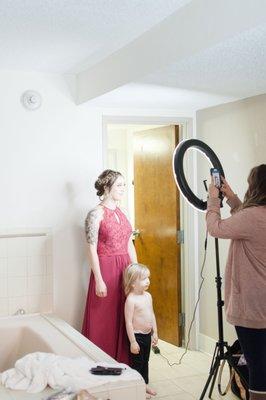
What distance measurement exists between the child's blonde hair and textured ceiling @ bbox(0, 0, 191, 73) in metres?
1.37

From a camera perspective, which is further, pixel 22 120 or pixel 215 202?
pixel 22 120

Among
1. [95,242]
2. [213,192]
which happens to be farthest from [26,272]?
[213,192]

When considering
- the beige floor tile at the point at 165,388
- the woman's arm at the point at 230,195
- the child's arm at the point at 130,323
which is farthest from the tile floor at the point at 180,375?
the woman's arm at the point at 230,195

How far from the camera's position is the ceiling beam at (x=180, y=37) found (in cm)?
203

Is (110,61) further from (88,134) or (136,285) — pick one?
(136,285)

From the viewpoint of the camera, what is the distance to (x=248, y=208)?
2297 millimetres

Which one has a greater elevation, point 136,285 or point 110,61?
point 110,61

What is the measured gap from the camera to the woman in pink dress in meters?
3.38

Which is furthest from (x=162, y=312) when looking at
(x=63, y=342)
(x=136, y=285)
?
(x=63, y=342)

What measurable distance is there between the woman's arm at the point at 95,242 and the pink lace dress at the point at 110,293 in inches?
1.8

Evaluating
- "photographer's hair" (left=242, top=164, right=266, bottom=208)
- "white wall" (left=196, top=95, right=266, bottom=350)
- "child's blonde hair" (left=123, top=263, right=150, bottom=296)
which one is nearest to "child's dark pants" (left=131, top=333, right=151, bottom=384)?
"child's blonde hair" (left=123, top=263, right=150, bottom=296)

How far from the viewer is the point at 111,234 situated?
11.1 feet

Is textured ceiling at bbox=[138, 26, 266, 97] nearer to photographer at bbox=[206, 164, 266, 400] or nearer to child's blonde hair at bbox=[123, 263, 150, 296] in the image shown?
photographer at bbox=[206, 164, 266, 400]

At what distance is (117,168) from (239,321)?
344 centimetres
